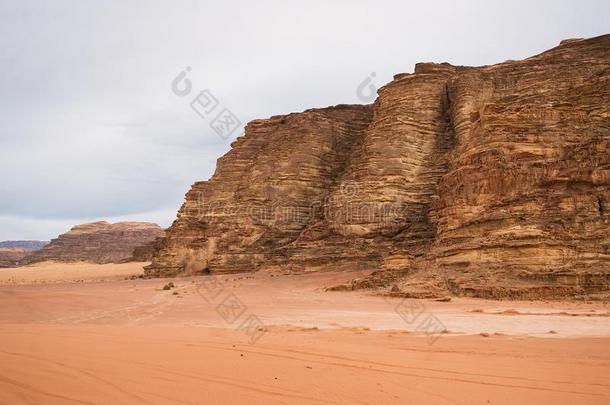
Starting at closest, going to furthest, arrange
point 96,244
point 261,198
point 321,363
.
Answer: point 321,363
point 261,198
point 96,244

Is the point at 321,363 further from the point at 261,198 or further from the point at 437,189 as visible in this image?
the point at 261,198

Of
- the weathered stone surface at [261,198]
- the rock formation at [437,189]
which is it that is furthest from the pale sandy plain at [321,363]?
the weathered stone surface at [261,198]

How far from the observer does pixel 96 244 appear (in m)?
98.0

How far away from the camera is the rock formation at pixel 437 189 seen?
17.2 meters

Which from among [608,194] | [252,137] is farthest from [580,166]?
[252,137]

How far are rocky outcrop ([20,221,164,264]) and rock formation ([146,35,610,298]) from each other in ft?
175

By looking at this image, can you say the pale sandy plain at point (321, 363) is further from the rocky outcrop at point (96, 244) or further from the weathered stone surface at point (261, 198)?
the rocky outcrop at point (96, 244)

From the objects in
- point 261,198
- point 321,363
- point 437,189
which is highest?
point 261,198

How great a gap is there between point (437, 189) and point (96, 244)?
89.0m

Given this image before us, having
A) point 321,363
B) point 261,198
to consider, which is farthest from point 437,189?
point 321,363

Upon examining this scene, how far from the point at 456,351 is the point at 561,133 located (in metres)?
17.5

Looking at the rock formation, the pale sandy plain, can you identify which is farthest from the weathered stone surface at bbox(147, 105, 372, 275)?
the pale sandy plain

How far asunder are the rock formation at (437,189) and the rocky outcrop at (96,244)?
53.5 metres

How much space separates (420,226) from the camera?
99.2 feet
